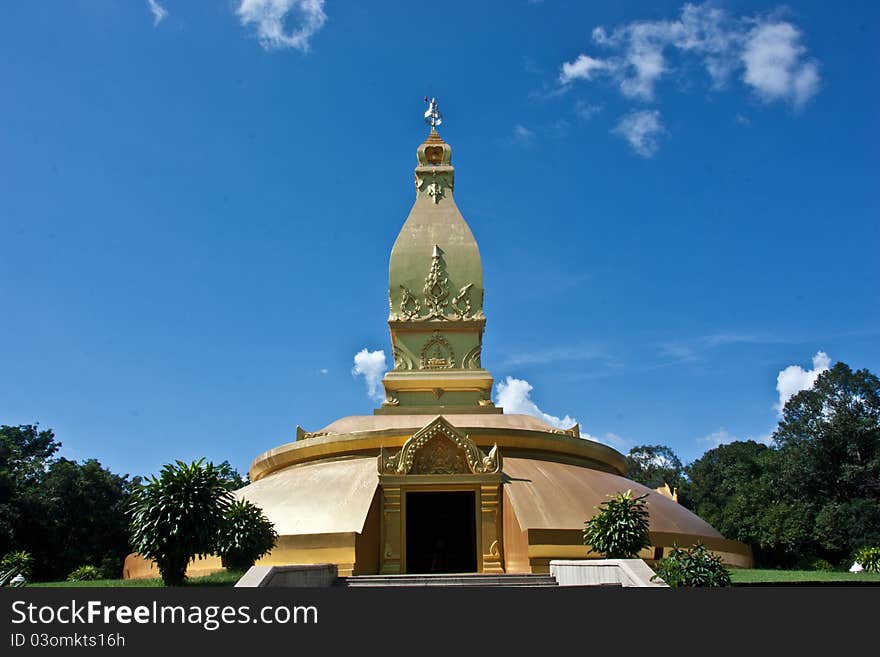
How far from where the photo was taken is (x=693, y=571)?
12117 mm

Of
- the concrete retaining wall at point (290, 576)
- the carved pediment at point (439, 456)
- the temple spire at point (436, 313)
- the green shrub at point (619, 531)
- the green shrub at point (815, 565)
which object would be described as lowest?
the green shrub at point (815, 565)

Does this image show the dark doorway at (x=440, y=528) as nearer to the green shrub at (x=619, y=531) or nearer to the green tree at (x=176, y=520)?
the green shrub at (x=619, y=531)

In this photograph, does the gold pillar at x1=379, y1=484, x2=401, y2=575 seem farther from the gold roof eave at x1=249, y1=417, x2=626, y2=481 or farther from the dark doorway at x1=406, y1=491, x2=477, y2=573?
the dark doorway at x1=406, y1=491, x2=477, y2=573

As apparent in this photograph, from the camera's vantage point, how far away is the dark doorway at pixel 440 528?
2312 cm

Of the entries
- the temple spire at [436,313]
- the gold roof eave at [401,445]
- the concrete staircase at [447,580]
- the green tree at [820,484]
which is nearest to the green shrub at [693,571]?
the concrete staircase at [447,580]

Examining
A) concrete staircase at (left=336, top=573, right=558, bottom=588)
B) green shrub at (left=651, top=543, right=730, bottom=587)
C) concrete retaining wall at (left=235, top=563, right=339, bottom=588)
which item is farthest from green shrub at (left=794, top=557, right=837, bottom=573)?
concrete retaining wall at (left=235, top=563, right=339, bottom=588)

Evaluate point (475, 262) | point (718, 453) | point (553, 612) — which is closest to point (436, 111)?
point (475, 262)

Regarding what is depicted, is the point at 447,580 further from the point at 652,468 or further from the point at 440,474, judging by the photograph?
the point at 652,468

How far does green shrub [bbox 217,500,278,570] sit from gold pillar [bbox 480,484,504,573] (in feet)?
16.9

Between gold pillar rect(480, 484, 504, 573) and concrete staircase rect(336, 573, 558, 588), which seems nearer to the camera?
concrete staircase rect(336, 573, 558, 588)

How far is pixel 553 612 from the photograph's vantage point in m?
9.06

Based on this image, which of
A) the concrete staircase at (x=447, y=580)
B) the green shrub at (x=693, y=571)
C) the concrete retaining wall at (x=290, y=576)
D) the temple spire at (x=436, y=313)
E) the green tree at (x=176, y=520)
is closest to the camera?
the concrete retaining wall at (x=290, y=576)

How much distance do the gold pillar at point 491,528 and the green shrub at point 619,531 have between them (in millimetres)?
3063

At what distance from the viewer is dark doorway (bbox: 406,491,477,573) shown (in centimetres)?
2312
